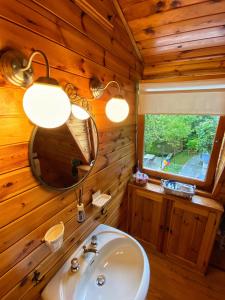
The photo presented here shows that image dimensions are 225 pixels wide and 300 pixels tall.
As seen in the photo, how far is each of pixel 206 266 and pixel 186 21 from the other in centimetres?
226

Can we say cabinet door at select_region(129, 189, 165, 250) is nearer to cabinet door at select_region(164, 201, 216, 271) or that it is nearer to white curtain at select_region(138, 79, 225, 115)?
cabinet door at select_region(164, 201, 216, 271)

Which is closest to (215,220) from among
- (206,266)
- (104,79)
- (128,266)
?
(206,266)

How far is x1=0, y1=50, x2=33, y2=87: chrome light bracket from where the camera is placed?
0.57 meters

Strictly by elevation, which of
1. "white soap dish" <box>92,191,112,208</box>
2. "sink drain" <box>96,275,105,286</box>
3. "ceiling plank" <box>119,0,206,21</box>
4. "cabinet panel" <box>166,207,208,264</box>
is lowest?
"cabinet panel" <box>166,207,208,264</box>

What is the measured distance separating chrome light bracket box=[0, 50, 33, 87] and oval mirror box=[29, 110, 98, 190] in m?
0.22

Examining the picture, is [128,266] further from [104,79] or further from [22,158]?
[104,79]

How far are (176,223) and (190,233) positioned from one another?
16 centimetres

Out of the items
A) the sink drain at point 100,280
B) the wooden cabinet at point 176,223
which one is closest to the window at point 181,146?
the wooden cabinet at point 176,223

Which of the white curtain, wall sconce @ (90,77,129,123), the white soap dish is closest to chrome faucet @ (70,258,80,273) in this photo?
the white soap dish

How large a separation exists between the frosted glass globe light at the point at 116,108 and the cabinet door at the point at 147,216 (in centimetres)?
103

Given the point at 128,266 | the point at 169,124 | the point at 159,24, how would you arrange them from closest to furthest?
the point at 128,266, the point at 159,24, the point at 169,124

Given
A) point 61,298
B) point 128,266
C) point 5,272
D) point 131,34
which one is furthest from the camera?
point 131,34

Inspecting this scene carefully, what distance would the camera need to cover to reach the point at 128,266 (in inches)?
43.9

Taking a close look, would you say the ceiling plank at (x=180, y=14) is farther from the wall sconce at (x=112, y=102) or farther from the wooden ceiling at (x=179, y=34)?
the wall sconce at (x=112, y=102)
